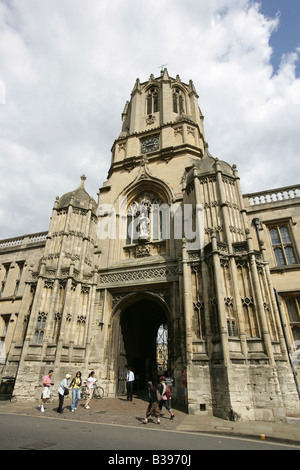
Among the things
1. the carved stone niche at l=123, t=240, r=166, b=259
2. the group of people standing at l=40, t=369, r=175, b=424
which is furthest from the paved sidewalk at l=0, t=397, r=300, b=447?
the carved stone niche at l=123, t=240, r=166, b=259

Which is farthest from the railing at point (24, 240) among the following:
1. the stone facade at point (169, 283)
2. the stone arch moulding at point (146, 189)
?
the stone arch moulding at point (146, 189)

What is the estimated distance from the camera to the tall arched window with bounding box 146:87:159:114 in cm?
2505

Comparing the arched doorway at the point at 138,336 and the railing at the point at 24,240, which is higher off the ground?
the railing at the point at 24,240

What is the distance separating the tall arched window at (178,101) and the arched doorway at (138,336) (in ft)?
55.4

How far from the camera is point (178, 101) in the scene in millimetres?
25281

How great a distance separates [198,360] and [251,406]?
2.36m

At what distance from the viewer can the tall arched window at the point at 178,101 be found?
81.1ft

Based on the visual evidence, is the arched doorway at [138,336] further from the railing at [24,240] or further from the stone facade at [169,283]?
the railing at [24,240]

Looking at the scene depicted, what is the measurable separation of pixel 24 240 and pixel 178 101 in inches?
710

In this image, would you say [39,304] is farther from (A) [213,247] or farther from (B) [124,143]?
(B) [124,143]

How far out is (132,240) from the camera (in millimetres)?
18094

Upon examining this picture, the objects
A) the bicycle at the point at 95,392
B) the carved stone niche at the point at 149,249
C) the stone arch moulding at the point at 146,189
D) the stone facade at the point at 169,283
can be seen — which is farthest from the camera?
the stone arch moulding at the point at 146,189

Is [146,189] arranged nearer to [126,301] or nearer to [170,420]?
[126,301]
